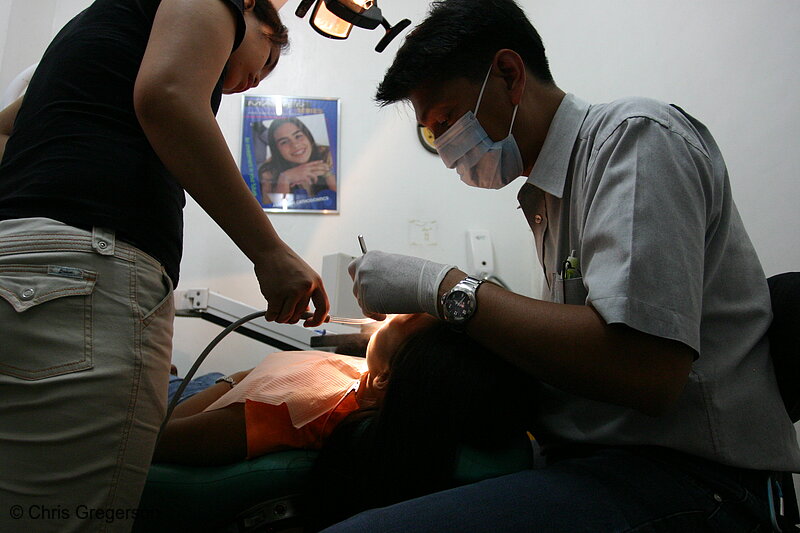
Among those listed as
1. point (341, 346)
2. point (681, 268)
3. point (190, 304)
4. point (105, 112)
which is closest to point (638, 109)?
point (681, 268)

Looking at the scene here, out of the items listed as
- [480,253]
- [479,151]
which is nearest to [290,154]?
[480,253]

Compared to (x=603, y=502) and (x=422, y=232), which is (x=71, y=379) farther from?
(x=422, y=232)

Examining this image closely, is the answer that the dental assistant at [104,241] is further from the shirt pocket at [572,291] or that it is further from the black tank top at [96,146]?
the shirt pocket at [572,291]

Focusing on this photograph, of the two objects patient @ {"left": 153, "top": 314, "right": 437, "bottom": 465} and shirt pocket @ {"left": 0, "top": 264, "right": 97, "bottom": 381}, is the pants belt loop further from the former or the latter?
patient @ {"left": 153, "top": 314, "right": 437, "bottom": 465}

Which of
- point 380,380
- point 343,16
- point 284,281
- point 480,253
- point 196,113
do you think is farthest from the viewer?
point 480,253

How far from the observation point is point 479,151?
1099 mm

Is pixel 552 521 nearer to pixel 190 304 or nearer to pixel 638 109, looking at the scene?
pixel 638 109

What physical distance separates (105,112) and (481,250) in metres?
2.16

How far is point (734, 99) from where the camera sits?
190cm

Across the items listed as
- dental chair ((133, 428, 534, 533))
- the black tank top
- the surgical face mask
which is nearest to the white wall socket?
the surgical face mask

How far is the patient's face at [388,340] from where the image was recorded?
1267 millimetres

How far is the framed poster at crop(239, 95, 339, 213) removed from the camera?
2742mm

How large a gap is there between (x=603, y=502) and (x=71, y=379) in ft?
2.41

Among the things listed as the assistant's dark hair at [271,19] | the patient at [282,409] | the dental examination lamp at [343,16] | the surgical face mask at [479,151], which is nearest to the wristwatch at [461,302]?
the patient at [282,409]
